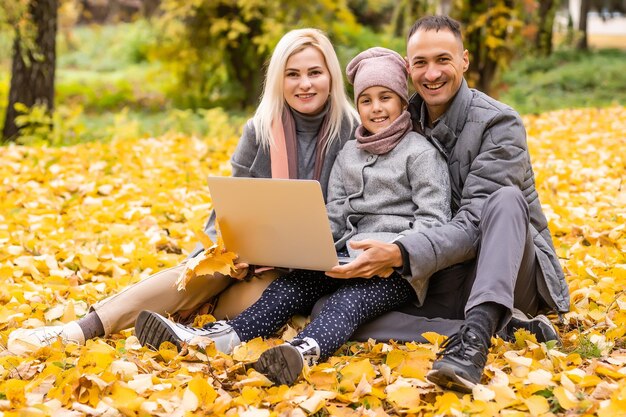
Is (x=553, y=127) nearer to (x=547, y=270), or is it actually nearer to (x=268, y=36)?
(x=268, y=36)

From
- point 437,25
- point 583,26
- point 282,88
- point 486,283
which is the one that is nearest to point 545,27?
point 583,26

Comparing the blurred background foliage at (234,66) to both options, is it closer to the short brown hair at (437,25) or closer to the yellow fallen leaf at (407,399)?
the short brown hair at (437,25)

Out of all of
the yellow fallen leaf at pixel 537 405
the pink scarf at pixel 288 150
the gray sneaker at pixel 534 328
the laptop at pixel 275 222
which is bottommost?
the gray sneaker at pixel 534 328

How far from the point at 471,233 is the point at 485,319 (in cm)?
39

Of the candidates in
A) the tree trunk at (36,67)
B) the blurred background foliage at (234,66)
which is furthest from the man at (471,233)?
the tree trunk at (36,67)

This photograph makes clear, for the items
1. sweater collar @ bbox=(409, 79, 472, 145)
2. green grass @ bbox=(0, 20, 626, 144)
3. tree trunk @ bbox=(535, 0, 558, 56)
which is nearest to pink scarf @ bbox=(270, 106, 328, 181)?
sweater collar @ bbox=(409, 79, 472, 145)

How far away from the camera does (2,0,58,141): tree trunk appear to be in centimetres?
762

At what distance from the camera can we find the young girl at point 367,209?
2.70 m

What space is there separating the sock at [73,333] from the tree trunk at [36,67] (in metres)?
5.46

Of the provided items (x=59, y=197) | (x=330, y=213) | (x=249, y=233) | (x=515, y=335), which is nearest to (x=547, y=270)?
(x=515, y=335)

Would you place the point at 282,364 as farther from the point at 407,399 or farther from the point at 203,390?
the point at 407,399

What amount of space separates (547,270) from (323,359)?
888 millimetres

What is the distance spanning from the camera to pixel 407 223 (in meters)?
2.88

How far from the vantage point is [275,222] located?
2756 millimetres
